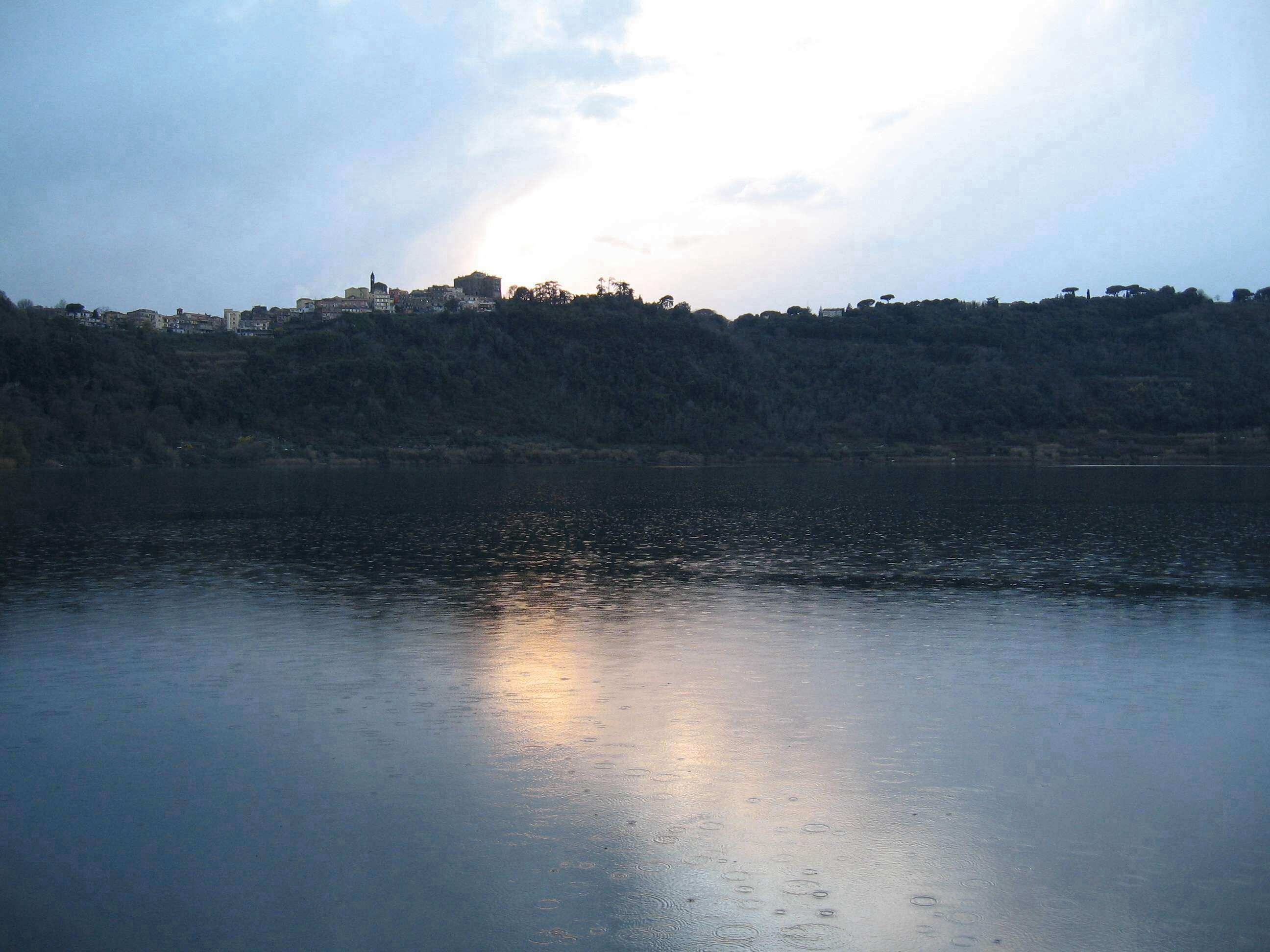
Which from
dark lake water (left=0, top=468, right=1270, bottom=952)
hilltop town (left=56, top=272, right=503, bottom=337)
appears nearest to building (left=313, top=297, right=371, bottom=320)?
hilltop town (left=56, top=272, right=503, bottom=337)

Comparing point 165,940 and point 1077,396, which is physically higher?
A: point 1077,396

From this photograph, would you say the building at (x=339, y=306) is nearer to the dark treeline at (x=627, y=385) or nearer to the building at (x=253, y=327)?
the building at (x=253, y=327)

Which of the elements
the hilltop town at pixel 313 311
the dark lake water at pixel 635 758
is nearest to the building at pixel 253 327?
the hilltop town at pixel 313 311

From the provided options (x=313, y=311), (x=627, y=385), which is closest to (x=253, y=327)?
Answer: (x=313, y=311)

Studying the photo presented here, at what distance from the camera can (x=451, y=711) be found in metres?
8.53

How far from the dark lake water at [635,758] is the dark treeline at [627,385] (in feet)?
205

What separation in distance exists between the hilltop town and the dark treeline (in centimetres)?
1047

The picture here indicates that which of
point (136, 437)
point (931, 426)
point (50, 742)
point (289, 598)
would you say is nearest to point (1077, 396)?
point (931, 426)

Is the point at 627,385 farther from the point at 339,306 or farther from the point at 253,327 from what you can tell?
the point at 339,306

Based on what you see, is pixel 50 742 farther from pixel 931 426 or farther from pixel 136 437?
pixel 931 426

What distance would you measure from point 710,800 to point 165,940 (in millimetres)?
3216

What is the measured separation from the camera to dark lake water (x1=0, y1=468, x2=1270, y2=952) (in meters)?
5.07

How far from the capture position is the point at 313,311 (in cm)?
13025

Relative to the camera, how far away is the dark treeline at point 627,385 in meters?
76.8
